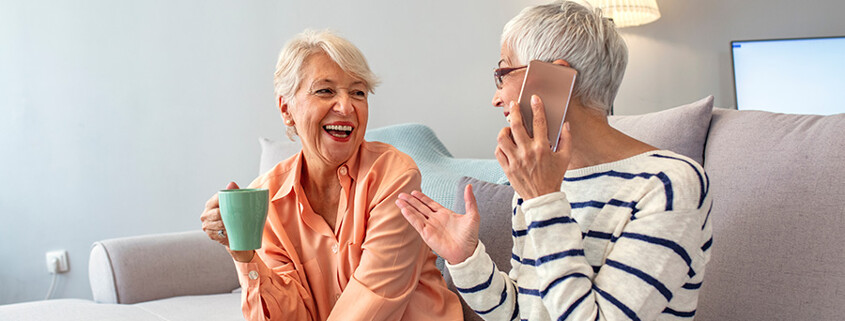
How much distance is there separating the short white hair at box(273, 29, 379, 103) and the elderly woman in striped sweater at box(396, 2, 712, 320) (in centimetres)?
48

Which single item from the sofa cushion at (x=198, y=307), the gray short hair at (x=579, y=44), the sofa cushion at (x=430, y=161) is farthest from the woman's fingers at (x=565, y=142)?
the sofa cushion at (x=198, y=307)

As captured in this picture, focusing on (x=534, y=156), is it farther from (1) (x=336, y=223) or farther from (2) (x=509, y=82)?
(1) (x=336, y=223)

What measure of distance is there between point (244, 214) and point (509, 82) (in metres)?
0.51

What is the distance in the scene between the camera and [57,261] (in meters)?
2.72

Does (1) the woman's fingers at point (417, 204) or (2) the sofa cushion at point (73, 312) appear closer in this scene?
(1) the woman's fingers at point (417, 204)

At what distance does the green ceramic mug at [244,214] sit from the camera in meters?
1.10

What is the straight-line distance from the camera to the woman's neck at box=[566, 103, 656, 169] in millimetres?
1028

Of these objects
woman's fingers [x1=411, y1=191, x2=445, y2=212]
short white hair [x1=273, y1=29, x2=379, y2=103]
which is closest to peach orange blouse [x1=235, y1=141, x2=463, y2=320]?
short white hair [x1=273, y1=29, x2=379, y2=103]

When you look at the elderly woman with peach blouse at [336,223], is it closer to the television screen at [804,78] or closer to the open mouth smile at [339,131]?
the open mouth smile at [339,131]

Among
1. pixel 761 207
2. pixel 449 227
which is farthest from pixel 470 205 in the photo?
pixel 761 207

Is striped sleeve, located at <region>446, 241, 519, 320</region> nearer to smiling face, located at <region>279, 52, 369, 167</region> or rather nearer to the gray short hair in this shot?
the gray short hair

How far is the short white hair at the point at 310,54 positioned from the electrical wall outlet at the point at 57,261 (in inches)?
69.6

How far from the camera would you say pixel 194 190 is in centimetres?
279

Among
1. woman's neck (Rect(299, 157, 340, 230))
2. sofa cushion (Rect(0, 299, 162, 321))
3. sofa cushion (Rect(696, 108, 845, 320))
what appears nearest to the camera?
sofa cushion (Rect(696, 108, 845, 320))
